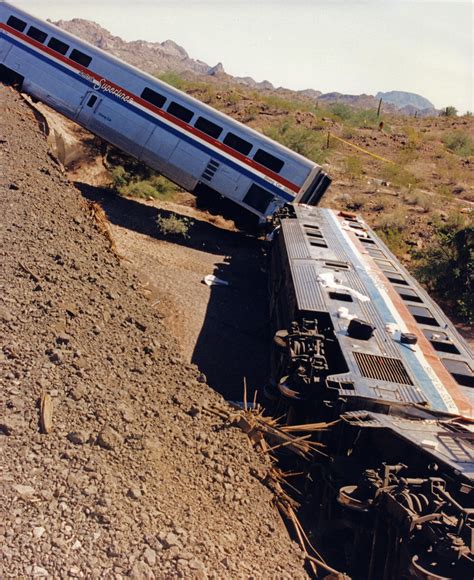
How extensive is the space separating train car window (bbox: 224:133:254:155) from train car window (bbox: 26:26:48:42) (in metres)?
6.87

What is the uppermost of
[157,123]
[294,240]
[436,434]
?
[157,123]

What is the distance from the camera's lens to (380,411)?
6.37 metres

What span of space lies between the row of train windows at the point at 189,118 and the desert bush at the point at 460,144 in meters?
21.0

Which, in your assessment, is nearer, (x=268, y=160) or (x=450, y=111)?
(x=268, y=160)

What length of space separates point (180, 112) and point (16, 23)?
6.38 metres

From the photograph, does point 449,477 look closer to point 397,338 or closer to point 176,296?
point 397,338

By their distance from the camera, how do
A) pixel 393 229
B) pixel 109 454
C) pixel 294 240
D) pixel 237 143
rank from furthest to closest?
pixel 393 229 < pixel 237 143 < pixel 294 240 < pixel 109 454

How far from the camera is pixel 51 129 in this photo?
55.8 ft

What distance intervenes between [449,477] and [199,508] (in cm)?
243

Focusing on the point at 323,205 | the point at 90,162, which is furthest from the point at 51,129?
the point at 323,205

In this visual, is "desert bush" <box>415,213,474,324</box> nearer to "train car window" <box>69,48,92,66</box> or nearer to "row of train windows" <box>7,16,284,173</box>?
"row of train windows" <box>7,16,284,173</box>

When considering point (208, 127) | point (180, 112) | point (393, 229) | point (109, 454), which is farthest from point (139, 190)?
point (109, 454)

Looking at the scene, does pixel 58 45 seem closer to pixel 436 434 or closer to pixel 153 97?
pixel 153 97

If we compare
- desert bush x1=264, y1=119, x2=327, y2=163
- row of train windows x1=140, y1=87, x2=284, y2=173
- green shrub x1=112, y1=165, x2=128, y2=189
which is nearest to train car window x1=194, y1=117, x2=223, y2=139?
row of train windows x1=140, y1=87, x2=284, y2=173
